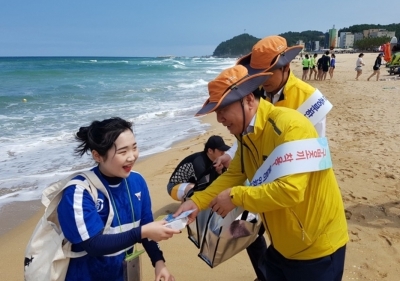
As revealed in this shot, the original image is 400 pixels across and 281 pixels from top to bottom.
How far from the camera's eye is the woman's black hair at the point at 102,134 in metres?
1.96

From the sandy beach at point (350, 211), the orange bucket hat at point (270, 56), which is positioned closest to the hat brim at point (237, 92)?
the orange bucket hat at point (270, 56)

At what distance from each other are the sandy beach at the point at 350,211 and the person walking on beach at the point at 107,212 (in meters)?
1.83

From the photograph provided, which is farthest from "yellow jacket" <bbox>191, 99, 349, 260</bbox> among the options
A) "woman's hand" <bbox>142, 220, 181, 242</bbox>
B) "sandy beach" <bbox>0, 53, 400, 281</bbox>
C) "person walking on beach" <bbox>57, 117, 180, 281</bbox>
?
"sandy beach" <bbox>0, 53, 400, 281</bbox>

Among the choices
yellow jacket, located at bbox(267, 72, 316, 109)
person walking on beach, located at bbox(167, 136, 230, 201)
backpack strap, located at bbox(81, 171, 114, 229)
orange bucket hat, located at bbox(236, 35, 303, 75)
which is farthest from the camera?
person walking on beach, located at bbox(167, 136, 230, 201)

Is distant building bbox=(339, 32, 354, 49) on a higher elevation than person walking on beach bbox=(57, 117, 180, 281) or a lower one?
lower

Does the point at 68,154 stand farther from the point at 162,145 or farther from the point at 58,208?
the point at 58,208

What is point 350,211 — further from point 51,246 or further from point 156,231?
point 51,246

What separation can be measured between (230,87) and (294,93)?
1241mm

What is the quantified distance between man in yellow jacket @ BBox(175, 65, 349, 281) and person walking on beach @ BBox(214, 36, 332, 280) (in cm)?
91

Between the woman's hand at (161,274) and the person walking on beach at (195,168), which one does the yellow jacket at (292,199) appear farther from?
the person walking on beach at (195,168)

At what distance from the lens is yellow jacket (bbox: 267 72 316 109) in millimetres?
2982

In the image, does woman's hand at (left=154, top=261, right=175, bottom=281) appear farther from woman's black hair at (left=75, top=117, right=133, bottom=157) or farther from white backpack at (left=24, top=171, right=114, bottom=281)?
woman's black hair at (left=75, top=117, right=133, bottom=157)

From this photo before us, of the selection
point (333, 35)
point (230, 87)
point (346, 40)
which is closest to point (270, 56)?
point (230, 87)

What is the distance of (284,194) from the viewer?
178 cm
